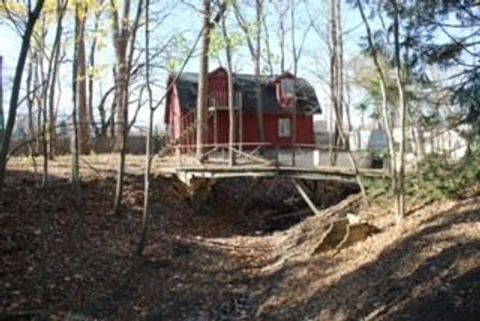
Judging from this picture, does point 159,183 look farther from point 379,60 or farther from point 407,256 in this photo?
point 407,256

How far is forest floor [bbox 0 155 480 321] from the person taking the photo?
818 centimetres

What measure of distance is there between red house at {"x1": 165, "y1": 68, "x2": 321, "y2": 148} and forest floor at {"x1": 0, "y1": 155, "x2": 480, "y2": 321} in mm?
18670

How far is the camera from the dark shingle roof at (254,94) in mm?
39594

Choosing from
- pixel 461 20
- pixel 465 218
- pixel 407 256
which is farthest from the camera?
pixel 461 20

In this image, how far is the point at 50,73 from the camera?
16.3 m

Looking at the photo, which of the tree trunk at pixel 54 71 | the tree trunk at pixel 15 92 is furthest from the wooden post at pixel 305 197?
the tree trunk at pixel 15 92

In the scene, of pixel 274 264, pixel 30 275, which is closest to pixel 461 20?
pixel 274 264

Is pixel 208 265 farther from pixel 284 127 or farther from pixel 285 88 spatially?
pixel 284 127

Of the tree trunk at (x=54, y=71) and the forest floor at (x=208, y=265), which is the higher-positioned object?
the tree trunk at (x=54, y=71)

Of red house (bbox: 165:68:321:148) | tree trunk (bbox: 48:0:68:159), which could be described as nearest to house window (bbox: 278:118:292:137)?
red house (bbox: 165:68:321:148)

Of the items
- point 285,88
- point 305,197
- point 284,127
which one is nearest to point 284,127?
point 284,127

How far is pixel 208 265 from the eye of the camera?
13.9 m

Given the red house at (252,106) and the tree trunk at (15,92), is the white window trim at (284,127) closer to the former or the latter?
the red house at (252,106)

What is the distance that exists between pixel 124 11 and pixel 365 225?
9743mm
